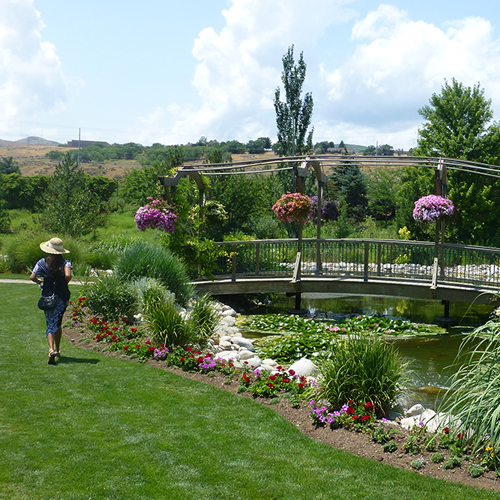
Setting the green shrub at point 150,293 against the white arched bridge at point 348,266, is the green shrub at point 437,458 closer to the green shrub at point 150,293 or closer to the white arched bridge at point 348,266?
the green shrub at point 150,293

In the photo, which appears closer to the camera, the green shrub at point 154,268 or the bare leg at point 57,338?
the bare leg at point 57,338

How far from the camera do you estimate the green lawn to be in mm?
4180

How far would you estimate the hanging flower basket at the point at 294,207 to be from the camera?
510 inches

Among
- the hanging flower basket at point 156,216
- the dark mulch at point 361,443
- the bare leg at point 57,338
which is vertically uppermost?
the hanging flower basket at point 156,216

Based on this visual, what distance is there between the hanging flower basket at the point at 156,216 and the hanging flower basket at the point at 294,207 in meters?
2.64

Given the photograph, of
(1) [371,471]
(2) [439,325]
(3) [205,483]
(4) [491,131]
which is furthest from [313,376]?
(4) [491,131]

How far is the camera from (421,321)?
1292 cm

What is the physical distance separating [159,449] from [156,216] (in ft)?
27.7

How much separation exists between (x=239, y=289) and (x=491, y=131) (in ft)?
50.1

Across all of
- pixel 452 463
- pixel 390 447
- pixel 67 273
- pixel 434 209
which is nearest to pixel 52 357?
pixel 67 273

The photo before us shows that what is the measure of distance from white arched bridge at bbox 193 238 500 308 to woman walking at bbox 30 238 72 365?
6.29 m

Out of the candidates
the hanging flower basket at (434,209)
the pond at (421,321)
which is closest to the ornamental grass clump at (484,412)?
the pond at (421,321)

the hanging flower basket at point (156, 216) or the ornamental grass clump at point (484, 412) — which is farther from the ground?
the hanging flower basket at point (156, 216)

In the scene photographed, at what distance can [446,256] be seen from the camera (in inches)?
541
